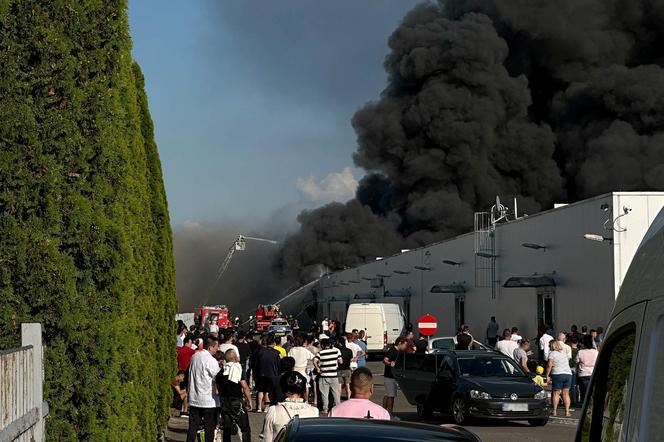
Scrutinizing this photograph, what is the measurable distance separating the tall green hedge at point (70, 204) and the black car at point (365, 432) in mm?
2203

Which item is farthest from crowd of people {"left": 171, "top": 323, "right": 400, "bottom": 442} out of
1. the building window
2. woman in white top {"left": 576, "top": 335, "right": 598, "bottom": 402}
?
the building window

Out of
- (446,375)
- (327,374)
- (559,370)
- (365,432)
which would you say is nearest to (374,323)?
(559,370)

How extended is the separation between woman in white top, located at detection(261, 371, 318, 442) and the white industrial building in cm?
1017

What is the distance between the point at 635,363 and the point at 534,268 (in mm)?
31341

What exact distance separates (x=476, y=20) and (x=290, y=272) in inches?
1079

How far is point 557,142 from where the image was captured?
67.2 metres

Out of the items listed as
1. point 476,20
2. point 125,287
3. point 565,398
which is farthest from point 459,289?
point 125,287

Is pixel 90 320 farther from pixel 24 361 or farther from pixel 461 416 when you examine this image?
pixel 461 416

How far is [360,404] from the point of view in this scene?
8477 millimetres

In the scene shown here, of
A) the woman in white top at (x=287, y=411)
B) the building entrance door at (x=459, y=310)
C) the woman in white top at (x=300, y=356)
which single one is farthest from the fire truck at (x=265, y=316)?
the woman in white top at (x=287, y=411)

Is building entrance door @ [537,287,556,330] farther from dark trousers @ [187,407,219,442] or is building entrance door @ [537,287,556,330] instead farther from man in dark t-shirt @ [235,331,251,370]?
dark trousers @ [187,407,219,442]

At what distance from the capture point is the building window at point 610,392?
3.54m

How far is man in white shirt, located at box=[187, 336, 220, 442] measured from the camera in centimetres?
1335

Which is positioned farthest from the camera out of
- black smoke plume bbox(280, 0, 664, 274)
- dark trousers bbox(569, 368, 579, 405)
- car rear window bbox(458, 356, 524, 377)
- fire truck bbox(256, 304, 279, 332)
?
black smoke plume bbox(280, 0, 664, 274)
